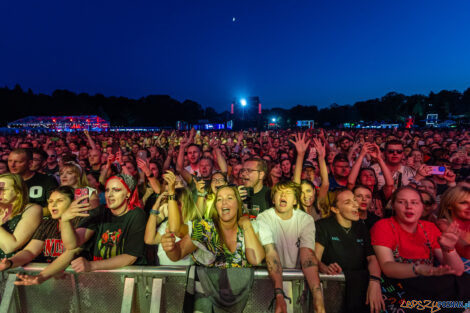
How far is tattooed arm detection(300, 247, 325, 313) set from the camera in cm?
237

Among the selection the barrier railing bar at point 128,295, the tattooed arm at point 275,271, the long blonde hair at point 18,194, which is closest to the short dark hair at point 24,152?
the long blonde hair at point 18,194

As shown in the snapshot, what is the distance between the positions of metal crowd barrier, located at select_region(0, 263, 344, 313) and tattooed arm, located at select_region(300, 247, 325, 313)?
0.08 m

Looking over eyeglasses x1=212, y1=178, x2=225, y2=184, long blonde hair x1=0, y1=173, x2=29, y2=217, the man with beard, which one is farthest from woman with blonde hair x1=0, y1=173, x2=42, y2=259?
the man with beard

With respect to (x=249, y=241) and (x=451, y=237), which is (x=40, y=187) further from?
(x=451, y=237)

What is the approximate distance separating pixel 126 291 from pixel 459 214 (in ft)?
11.0

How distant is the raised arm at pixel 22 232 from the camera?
8.81ft

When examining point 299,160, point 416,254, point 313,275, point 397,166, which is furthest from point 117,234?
point 397,166

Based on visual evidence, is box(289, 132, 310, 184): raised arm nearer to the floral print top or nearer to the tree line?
the floral print top

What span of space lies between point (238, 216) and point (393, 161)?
3843 millimetres

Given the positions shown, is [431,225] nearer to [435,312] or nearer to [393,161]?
[435,312]

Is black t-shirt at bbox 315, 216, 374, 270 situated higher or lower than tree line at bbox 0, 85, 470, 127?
lower

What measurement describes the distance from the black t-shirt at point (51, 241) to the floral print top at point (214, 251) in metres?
1.41

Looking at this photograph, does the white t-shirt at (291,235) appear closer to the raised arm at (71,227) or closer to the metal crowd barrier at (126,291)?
the metal crowd barrier at (126,291)

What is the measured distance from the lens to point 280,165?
5.44 meters
